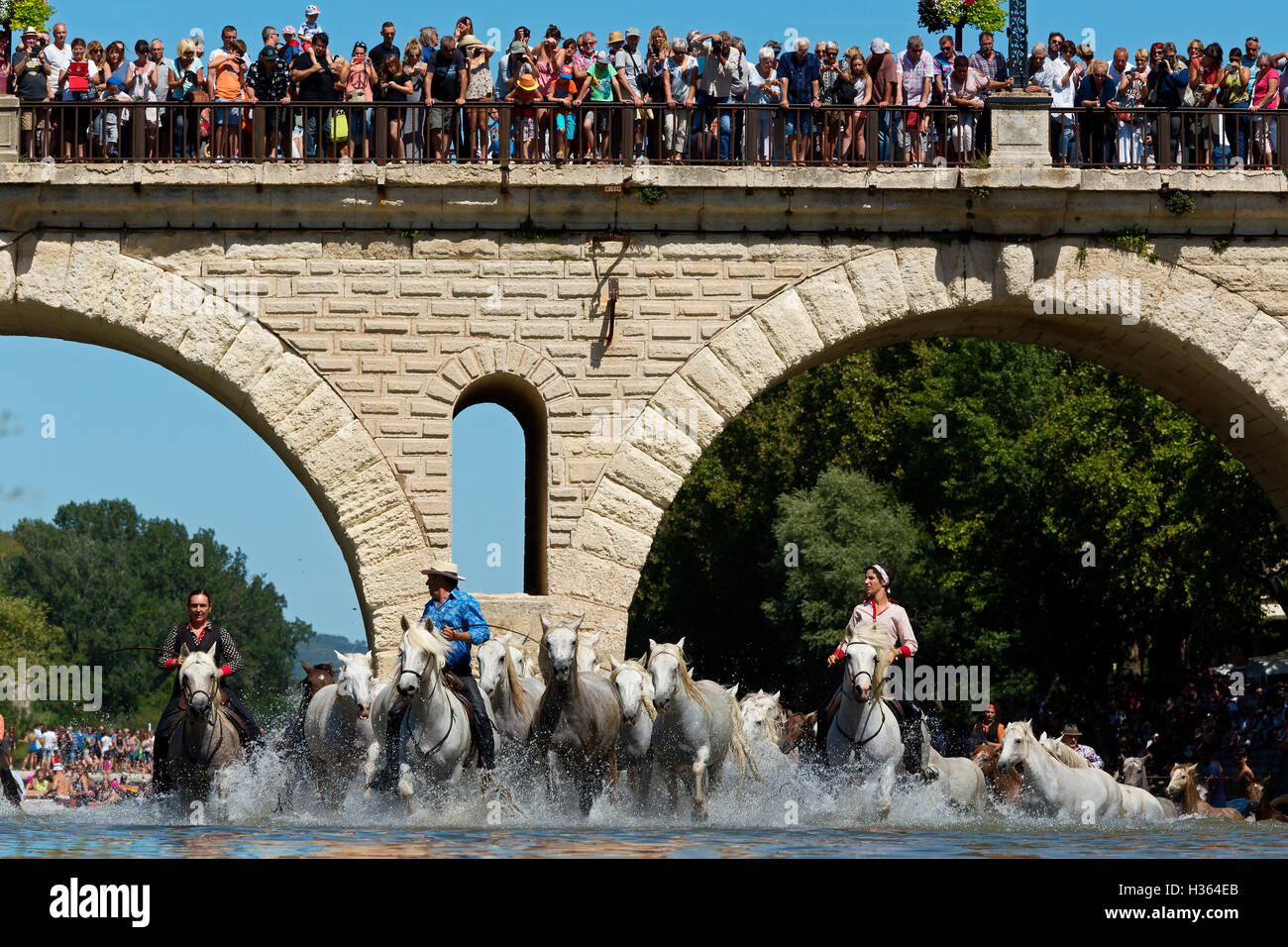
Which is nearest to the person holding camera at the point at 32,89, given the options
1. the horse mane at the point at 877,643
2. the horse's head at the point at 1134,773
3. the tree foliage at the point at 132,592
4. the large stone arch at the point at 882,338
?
the large stone arch at the point at 882,338

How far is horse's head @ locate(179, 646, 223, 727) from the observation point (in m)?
12.5

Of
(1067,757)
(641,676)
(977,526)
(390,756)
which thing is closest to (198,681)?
(390,756)

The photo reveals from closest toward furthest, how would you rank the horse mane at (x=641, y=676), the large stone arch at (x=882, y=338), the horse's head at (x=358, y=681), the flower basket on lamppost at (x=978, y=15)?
the horse's head at (x=358, y=681)
the horse mane at (x=641, y=676)
the large stone arch at (x=882, y=338)
the flower basket on lamppost at (x=978, y=15)

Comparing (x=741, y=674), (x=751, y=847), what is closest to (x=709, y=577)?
(x=741, y=674)

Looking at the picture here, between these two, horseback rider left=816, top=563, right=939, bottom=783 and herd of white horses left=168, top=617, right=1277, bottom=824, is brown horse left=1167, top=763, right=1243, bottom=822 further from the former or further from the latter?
horseback rider left=816, top=563, right=939, bottom=783

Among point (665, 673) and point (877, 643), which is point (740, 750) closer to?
point (665, 673)

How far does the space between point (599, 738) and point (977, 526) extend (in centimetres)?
2194

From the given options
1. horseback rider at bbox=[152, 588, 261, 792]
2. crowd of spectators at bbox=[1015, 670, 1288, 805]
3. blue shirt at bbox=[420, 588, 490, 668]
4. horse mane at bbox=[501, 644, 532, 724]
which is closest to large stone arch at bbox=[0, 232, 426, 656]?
horse mane at bbox=[501, 644, 532, 724]

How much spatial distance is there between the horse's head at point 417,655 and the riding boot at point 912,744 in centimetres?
339

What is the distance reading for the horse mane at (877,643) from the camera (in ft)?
42.6

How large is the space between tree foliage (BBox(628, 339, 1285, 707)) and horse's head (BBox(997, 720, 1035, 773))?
549 inches

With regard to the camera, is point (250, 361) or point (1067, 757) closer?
point (1067, 757)

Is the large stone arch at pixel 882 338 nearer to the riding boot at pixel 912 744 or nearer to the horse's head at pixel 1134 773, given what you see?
the riding boot at pixel 912 744

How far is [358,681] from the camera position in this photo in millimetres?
13172
